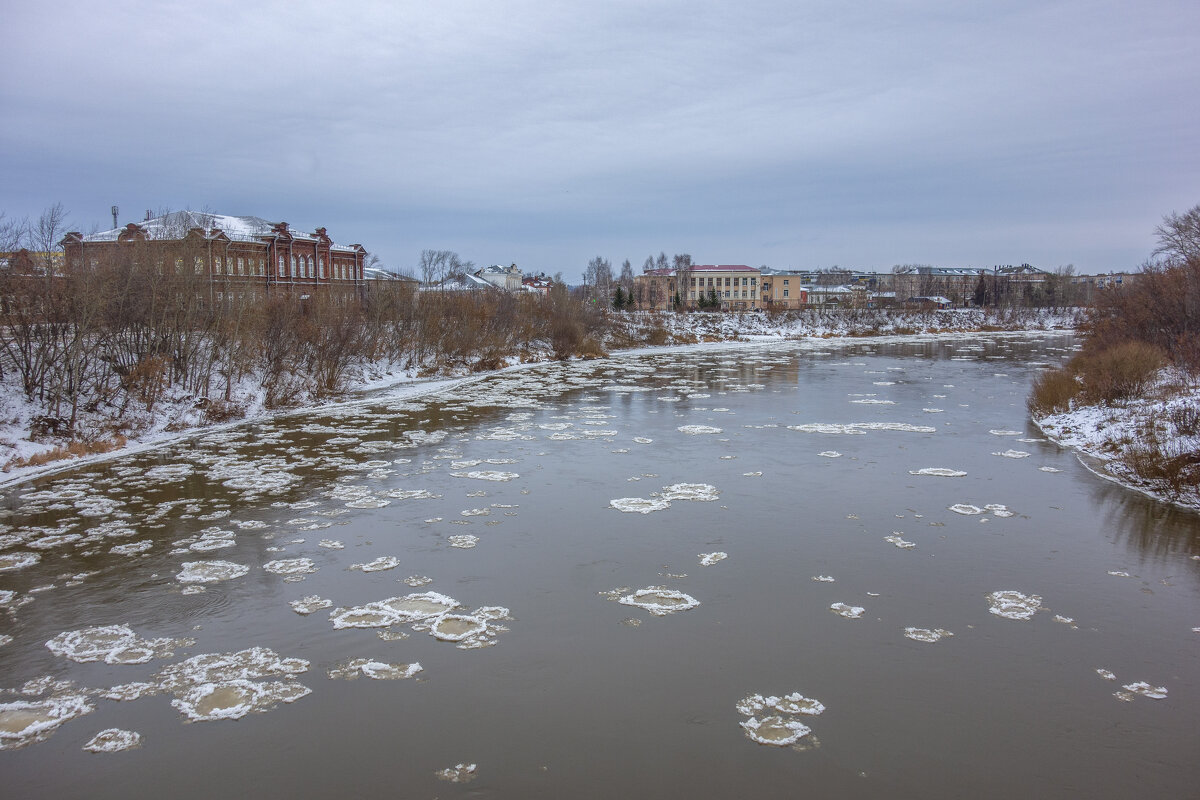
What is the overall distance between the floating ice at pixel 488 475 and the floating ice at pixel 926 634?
6931mm

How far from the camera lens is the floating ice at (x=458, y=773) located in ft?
15.2

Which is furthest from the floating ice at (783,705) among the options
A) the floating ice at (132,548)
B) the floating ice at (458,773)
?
the floating ice at (132,548)

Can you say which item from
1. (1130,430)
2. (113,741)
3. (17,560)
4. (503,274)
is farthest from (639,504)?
(503,274)

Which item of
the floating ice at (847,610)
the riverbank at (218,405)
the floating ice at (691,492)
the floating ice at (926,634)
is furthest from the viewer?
the riverbank at (218,405)

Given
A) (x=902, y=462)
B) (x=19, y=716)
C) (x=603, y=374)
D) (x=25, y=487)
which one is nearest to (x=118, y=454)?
(x=25, y=487)

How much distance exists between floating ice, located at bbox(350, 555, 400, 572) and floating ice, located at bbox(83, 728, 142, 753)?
3.05 meters

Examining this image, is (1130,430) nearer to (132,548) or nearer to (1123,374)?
(1123,374)

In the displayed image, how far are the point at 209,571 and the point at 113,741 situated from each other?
3.18 meters

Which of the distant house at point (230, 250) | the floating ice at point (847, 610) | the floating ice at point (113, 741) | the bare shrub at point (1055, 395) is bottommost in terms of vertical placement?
the floating ice at point (113, 741)

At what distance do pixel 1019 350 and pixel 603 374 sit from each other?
29625 mm

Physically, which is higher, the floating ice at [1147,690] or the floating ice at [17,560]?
the floating ice at [17,560]

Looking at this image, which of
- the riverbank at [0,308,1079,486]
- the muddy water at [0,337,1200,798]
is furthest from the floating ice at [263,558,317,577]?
the riverbank at [0,308,1079,486]

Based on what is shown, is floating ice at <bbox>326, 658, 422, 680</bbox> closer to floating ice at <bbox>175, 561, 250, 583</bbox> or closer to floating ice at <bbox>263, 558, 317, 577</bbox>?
floating ice at <bbox>263, 558, 317, 577</bbox>

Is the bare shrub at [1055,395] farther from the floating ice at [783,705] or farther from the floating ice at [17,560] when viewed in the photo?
the floating ice at [17,560]
